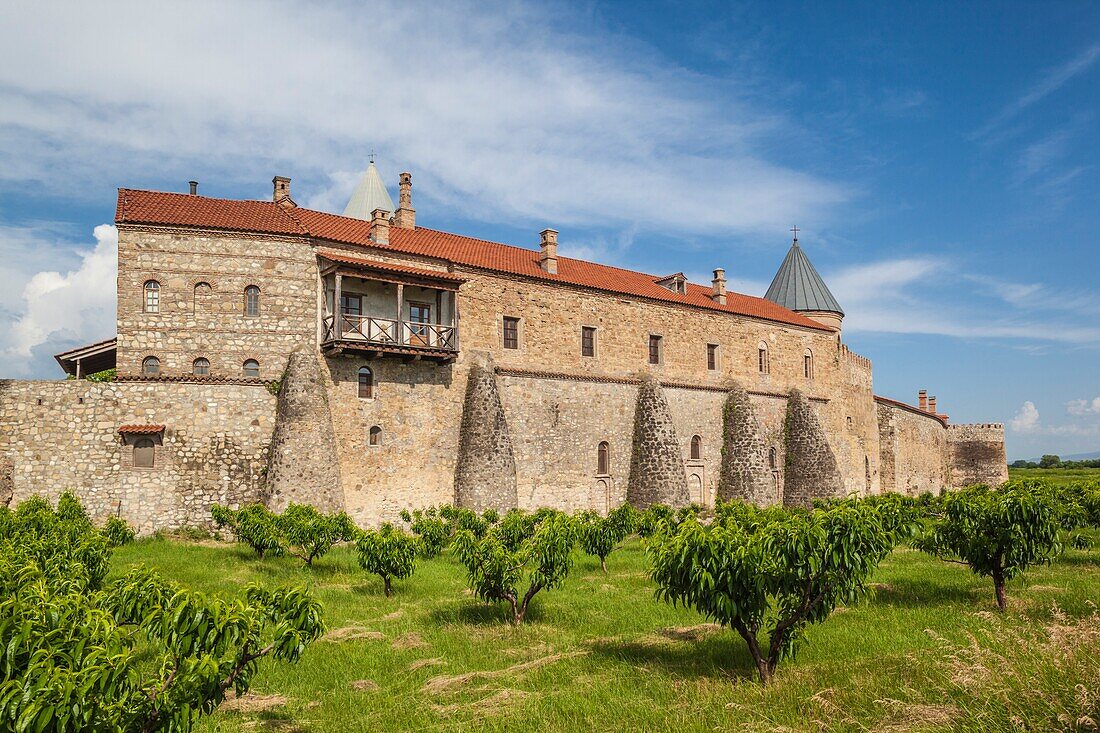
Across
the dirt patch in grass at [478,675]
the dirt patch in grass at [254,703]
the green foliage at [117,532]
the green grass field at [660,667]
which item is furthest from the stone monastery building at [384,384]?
the dirt patch in grass at [478,675]

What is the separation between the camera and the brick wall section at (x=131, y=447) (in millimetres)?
19453

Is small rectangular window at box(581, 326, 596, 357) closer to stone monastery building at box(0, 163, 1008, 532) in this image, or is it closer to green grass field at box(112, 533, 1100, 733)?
stone monastery building at box(0, 163, 1008, 532)

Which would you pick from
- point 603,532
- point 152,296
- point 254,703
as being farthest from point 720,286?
point 254,703

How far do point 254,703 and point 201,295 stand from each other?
15584 mm

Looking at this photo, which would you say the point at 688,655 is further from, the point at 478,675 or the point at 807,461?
the point at 807,461

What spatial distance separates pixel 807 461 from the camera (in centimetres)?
3478

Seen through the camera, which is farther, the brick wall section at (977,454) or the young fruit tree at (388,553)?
the brick wall section at (977,454)

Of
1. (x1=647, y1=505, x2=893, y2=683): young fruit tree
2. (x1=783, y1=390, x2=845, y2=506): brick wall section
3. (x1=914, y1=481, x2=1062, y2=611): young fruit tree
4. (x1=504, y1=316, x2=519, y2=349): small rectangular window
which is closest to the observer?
(x1=647, y1=505, x2=893, y2=683): young fruit tree

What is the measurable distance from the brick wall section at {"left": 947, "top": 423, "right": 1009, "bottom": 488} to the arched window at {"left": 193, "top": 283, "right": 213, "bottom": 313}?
5238 cm

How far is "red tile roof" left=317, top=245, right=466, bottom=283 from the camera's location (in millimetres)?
22130

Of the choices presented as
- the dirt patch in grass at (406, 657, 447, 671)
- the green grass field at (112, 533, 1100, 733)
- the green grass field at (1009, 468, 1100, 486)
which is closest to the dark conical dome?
the green grass field at (1009, 468, 1100, 486)

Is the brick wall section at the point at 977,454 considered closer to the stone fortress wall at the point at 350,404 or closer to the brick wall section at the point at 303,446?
the stone fortress wall at the point at 350,404

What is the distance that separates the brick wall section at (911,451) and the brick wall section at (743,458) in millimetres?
14397

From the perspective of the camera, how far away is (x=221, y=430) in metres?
21.0
